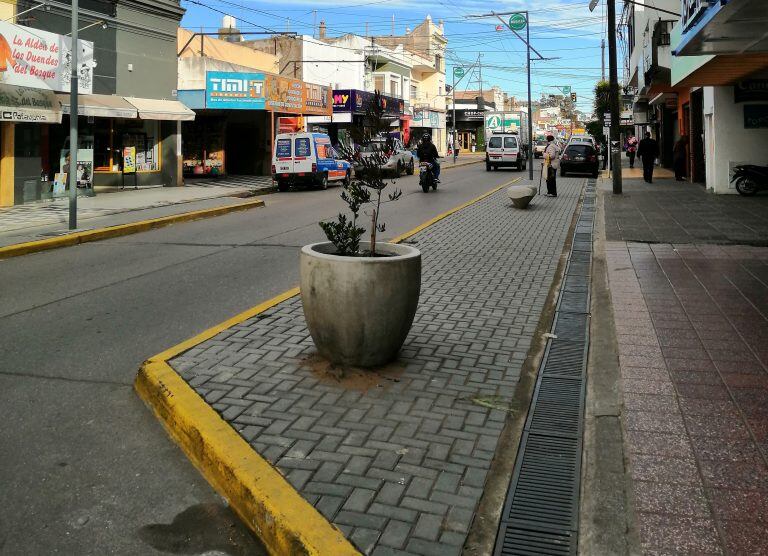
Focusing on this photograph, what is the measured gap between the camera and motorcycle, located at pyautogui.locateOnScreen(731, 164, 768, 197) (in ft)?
61.4

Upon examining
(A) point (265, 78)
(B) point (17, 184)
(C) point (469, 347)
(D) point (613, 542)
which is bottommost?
(D) point (613, 542)

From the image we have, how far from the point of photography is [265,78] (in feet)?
93.9

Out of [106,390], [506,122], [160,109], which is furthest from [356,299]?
[506,122]

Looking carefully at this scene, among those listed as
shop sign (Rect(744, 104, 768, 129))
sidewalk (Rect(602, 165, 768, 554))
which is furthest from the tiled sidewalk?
shop sign (Rect(744, 104, 768, 129))

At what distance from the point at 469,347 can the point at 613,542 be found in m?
2.89

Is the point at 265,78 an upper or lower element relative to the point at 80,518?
upper

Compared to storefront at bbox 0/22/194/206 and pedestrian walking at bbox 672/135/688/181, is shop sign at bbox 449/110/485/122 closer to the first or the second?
pedestrian walking at bbox 672/135/688/181

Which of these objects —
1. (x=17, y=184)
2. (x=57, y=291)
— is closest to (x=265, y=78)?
(x=17, y=184)

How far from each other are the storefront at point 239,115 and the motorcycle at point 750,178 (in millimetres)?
17506

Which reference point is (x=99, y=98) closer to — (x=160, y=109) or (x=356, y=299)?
(x=160, y=109)

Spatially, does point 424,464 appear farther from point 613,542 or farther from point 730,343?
point 730,343

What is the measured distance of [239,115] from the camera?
3347cm

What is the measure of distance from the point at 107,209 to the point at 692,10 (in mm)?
13632

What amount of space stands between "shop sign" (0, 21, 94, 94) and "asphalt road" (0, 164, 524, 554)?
724 centimetres
